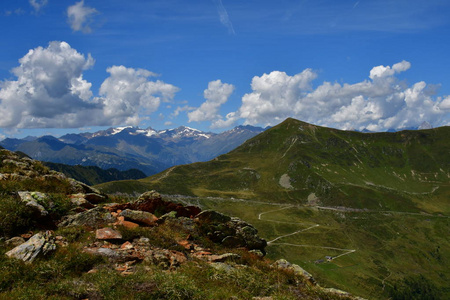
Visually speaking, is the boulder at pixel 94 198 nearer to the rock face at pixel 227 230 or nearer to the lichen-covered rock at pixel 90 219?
the lichen-covered rock at pixel 90 219

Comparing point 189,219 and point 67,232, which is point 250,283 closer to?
point 189,219

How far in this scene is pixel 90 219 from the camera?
1720 cm

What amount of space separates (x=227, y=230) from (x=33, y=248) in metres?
14.2

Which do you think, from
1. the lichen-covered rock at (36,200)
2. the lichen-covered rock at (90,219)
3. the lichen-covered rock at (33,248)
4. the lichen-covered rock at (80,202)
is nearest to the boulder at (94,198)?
the lichen-covered rock at (80,202)

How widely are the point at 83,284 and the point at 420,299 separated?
199 m

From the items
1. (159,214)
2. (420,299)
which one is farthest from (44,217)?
(420,299)

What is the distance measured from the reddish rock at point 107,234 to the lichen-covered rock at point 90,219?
1.29 m

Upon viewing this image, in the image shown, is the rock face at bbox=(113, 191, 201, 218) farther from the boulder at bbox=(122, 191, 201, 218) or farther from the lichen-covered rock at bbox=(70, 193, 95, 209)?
the lichen-covered rock at bbox=(70, 193, 95, 209)

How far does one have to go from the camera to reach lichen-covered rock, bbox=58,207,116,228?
54.8ft

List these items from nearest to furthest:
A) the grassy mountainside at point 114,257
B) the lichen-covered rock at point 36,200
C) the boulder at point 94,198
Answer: the grassy mountainside at point 114,257
the lichen-covered rock at point 36,200
the boulder at point 94,198

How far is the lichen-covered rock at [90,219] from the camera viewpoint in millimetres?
16709

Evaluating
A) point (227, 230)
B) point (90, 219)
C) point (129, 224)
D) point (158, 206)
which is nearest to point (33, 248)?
point (90, 219)

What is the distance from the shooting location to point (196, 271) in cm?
1372

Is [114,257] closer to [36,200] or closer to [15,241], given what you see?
[15,241]
